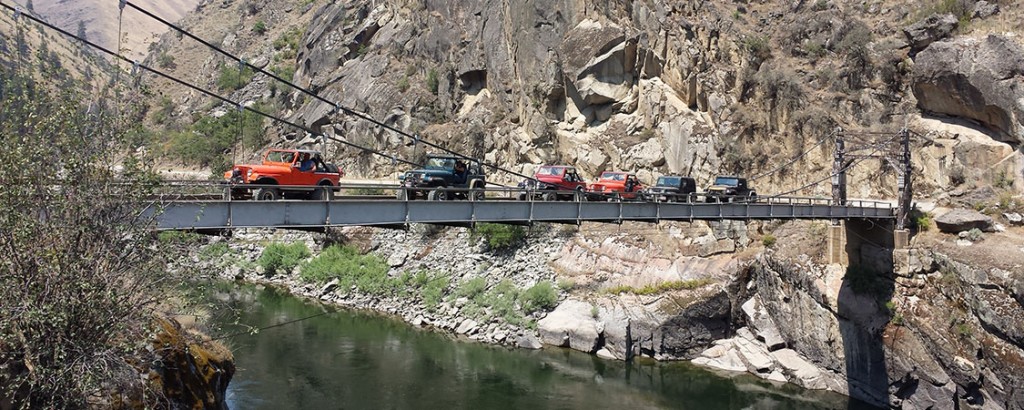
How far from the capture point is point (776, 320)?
26.7 metres

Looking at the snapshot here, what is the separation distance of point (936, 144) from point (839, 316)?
576 inches

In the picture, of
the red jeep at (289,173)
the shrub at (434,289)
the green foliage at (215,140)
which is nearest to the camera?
the red jeep at (289,173)

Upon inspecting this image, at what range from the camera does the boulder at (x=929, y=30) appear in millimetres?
35781

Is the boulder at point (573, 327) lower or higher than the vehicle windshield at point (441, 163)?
lower

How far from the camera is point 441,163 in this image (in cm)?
2105

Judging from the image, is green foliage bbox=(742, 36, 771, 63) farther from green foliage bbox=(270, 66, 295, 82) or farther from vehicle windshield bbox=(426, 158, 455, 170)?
green foliage bbox=(270, 66, 295, 82)

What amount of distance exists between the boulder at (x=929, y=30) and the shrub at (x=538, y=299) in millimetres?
27099

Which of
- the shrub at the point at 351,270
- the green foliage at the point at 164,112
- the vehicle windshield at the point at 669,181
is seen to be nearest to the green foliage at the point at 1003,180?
the vehicle windshield at the point at 669,181

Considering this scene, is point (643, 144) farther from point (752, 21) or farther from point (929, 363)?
point (929, 363)

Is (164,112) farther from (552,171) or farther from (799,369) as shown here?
(799,369)

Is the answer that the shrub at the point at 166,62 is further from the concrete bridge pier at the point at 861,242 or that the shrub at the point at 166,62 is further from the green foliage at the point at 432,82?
the concrete bridge pier at the point at 861,242

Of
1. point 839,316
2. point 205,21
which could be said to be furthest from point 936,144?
point 205,21

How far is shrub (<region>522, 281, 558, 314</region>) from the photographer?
1180 inches

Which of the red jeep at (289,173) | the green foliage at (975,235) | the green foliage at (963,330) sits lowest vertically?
the green foliage at (963,330)
